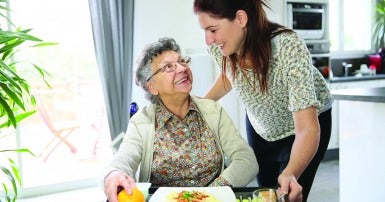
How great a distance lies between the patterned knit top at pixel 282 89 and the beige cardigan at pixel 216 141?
5.4 inches

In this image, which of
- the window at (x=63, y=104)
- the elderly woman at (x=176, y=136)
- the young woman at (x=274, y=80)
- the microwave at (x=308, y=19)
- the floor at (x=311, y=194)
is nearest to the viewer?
the young woman at (x=274, y=80)

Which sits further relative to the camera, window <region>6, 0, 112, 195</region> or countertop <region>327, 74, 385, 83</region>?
countertop <region>327, 74, 385, 83</region>

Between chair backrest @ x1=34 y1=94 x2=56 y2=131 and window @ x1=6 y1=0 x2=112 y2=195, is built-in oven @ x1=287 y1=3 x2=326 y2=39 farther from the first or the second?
chair backrest @ x1=34 y1=94 x2=56 y2=131

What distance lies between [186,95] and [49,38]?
7.50ft

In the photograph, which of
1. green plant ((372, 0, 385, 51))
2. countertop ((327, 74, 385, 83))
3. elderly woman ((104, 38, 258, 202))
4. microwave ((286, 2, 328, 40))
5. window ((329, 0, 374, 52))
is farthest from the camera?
green plant ((372, 0, 385, 51))

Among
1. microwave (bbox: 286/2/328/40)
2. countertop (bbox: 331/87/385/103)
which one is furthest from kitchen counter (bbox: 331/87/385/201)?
microwave (bbox: 286/2/328/40)

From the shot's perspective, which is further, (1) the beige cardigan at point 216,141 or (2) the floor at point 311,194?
(2) the floor at point 311,194

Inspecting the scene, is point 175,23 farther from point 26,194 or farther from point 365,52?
point 365,52

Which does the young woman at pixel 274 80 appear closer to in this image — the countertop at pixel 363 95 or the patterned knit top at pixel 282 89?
the patterned knit top at pixel 282 89

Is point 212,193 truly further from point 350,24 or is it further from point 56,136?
point 350,24

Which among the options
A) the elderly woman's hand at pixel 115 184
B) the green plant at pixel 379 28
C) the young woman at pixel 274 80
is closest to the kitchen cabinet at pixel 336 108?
the green plant at pixel 379 28

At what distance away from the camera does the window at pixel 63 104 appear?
10.9ft

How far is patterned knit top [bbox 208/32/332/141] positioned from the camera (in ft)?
3.98

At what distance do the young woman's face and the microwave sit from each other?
104 inches
